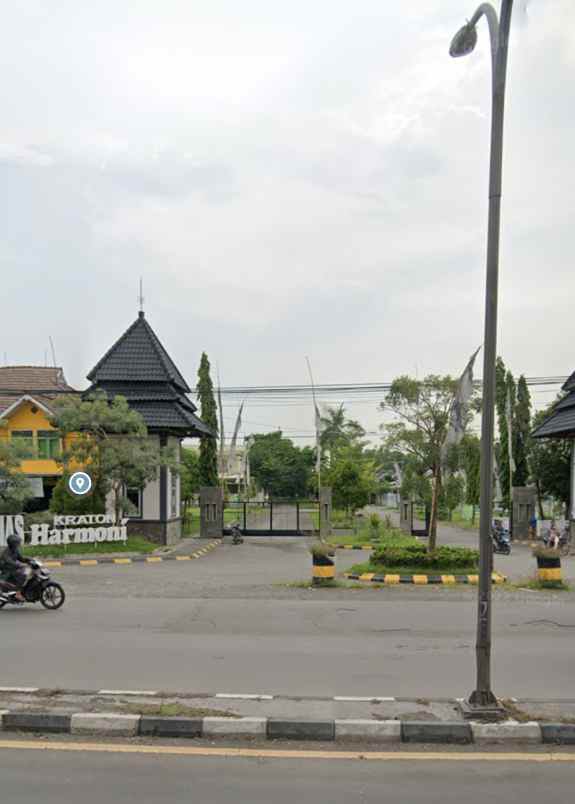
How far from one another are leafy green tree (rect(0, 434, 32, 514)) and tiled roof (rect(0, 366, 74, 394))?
12645mm

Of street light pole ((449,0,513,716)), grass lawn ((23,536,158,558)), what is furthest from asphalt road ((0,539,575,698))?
grass lawn ((23,536,158,558))

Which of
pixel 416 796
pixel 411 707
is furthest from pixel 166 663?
pixel 416 796

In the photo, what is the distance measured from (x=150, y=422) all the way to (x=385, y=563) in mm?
13103

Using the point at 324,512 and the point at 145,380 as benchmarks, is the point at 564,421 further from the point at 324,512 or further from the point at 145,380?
the point at 145,380

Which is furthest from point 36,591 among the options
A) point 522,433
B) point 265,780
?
point 522,433

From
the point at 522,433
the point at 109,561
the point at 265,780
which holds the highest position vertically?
the point at 522,433

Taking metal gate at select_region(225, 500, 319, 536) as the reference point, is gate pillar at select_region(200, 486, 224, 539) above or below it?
above

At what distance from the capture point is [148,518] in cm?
2870

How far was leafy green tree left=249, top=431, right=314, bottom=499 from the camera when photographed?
272ft

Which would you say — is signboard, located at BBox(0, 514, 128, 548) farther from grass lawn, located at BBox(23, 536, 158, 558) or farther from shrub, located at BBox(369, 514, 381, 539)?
shrub, located at BBox(369, 514, 381, 539)

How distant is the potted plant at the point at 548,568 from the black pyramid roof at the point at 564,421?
498 inches

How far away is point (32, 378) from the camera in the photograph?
38250 millimetres

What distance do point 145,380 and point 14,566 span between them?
17.1m

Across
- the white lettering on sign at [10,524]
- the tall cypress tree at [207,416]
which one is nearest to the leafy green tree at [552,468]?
the tall cypress tree at [207,416]
